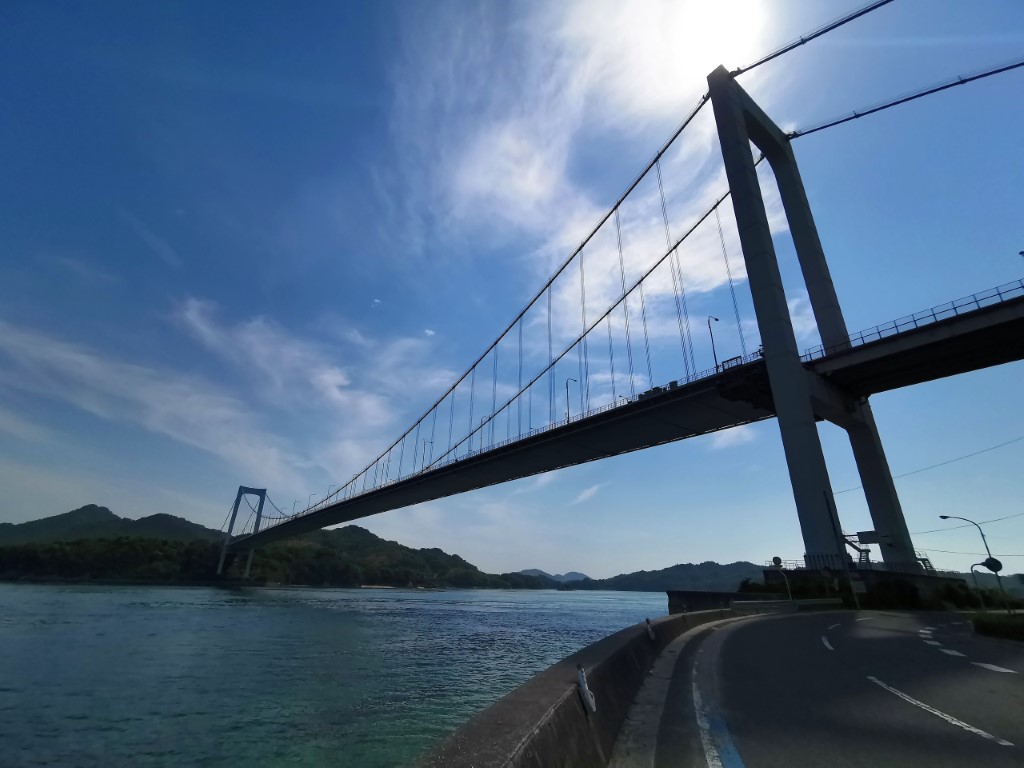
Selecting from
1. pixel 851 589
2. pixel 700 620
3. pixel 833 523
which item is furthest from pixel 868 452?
pixel 700 620

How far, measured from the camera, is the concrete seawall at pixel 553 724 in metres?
2.66

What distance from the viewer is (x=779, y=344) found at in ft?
97.7

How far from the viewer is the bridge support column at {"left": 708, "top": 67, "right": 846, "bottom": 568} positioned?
26.4 metres

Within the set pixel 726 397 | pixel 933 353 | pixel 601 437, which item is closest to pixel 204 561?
pixel 601 437

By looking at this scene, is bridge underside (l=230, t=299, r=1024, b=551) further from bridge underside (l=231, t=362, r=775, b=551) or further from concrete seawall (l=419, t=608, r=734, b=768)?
concrete seawall (l=419, t=608, r=734, b=768)

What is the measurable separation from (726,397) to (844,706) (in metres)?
29.2

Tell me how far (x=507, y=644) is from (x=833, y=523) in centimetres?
1786

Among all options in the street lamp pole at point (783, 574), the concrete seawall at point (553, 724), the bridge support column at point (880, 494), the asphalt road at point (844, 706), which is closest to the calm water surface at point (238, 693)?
the concrete seawall at point (553, 724)

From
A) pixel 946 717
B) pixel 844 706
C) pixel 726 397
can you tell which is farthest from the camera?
pixel 726 397

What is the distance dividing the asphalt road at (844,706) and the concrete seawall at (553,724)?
1.71 feet

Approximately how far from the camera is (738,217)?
115 ft

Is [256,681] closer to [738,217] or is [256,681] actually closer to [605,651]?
[605,651]

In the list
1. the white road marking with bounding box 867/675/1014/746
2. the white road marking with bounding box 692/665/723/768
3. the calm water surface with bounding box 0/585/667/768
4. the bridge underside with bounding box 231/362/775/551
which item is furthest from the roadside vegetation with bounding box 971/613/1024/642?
the bridge underside with bounding box 231/362/775/551

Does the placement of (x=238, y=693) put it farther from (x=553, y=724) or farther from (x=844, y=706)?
(x=844, y=706)
